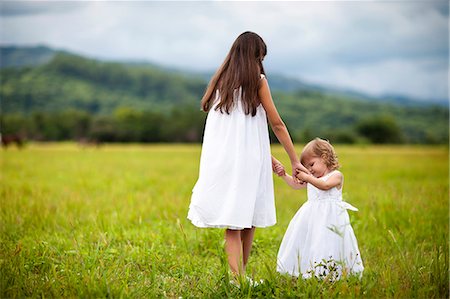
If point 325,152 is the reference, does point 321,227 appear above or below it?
below

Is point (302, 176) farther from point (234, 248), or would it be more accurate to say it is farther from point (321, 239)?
point (234, 248)

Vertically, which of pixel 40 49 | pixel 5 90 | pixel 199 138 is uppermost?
pixel 40 49

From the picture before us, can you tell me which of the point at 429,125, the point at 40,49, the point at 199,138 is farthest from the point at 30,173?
the point at 40,49

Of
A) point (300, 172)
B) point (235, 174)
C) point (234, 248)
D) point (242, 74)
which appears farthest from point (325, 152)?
point (234, 248)

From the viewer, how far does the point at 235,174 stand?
4.94 m

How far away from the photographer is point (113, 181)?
14.1 m

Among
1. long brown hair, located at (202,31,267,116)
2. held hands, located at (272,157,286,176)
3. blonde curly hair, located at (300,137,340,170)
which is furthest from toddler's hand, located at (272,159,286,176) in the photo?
long brown hair, located at (202,31,267,116)

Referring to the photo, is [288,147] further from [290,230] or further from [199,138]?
[199,138]

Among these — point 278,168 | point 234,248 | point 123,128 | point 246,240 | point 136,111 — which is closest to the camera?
point 234,248

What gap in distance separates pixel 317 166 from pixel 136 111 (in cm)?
7352

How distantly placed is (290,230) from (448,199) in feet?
17.8

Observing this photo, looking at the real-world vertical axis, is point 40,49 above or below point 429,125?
above

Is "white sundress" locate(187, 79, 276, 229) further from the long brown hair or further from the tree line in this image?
the tree line

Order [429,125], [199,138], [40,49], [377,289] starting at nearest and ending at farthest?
[377,289], [199,138], [429,125], [40,49]
